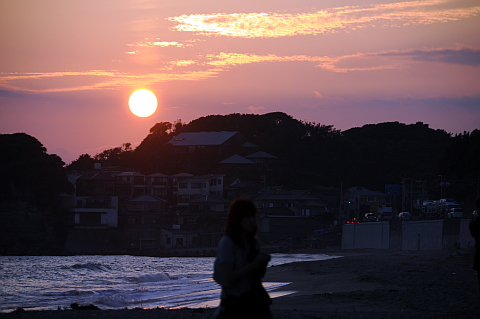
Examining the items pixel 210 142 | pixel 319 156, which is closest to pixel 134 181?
pixel 210 142

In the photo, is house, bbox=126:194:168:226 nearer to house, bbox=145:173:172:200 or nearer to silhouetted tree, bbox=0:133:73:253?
house, bbox=145:173:172:200

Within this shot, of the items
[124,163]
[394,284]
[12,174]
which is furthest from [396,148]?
[394,284]

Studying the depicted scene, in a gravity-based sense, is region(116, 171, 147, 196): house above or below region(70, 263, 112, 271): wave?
above

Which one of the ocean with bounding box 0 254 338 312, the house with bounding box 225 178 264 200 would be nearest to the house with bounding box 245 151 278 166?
the house with bounding box 225 178 264 200

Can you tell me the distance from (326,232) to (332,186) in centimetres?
1887

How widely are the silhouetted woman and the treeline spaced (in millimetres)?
68190

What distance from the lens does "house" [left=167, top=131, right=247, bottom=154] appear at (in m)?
88.3

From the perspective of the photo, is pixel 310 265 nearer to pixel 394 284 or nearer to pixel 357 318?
pixel 394 284

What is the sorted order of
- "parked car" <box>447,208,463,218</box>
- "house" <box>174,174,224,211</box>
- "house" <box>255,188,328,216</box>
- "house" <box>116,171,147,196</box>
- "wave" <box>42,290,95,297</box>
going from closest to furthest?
"wave" <box>42,290,95,297</box> → "parked car" <box>447,208,463,218</box> → "house" <box>255,188,328,216</box> → "house" <box>116,171,147,196</box> → "house" <box>174,174,224,211</box>

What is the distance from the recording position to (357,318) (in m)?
9.10

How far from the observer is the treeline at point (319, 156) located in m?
79.3

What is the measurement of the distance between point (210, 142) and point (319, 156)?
18.1 metres

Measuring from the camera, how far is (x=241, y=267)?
173 inches

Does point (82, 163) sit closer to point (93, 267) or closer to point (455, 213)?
point (93, 267)
